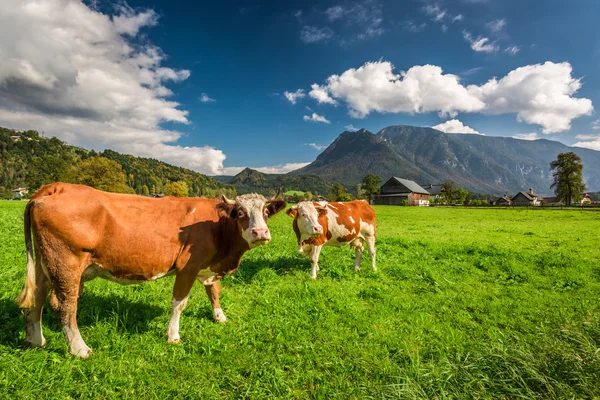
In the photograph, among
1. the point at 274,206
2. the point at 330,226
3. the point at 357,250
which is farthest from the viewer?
the point at 357,250

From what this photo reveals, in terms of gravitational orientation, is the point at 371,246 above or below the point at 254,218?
below

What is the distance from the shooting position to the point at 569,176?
64500 millimetres

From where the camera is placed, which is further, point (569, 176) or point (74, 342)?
point (569, 176)

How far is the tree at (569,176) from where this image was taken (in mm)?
63612

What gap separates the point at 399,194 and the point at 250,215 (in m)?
107

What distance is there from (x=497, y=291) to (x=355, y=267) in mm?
3897

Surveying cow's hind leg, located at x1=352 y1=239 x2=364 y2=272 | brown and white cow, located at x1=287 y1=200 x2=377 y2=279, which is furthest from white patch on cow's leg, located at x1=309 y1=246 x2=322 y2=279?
cow's hind leg, located at x1=352 y1=239 x2=364 y2=272

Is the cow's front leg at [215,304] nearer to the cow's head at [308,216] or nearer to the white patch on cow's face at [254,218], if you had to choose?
the white patch on cow's face at [254,218]

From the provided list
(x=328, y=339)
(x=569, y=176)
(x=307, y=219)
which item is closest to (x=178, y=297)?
(x=328, y=339)

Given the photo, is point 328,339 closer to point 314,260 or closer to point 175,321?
point 175,321

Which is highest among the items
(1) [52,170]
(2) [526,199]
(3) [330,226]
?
(1) [52,170]

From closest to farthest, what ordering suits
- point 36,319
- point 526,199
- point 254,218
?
point 36,319 < point 254,218 < point 526,199

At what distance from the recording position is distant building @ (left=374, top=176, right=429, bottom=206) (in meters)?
102

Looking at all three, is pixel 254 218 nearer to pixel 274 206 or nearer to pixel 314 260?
pixel 274 206
